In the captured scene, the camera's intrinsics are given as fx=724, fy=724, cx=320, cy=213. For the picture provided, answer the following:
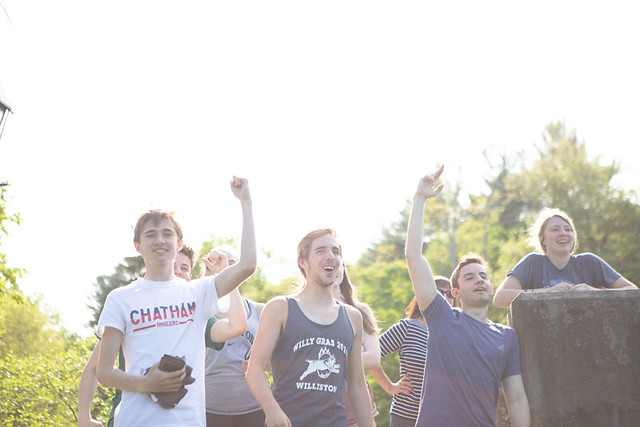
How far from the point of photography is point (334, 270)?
4.24m

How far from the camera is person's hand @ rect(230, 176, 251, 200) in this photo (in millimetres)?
3850

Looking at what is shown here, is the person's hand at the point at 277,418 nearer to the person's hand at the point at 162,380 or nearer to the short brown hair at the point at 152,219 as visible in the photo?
the person's hand at the point at 162,380

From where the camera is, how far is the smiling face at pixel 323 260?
421 cm

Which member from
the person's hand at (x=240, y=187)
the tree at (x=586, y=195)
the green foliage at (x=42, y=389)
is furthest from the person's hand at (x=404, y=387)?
the tree at (x=586, y=195)

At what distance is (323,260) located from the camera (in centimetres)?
422

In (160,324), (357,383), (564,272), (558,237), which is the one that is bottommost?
(357,383)

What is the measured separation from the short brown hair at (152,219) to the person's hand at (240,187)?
39cm

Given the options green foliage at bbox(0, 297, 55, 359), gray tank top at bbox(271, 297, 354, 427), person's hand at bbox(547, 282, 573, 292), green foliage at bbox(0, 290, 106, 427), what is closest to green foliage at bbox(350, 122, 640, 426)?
green foliage at bbox(0, 297, 55, 359)

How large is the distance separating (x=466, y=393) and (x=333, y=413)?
0.79m

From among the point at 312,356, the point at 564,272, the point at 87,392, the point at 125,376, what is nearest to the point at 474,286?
the point at 564,272

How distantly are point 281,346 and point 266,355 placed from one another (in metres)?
0.11

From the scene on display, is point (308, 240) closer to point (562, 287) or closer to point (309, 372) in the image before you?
point (309, 372)

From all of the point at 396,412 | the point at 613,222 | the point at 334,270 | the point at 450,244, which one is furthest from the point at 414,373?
the point at 450,244

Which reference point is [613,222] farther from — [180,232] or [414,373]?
[180,232]
